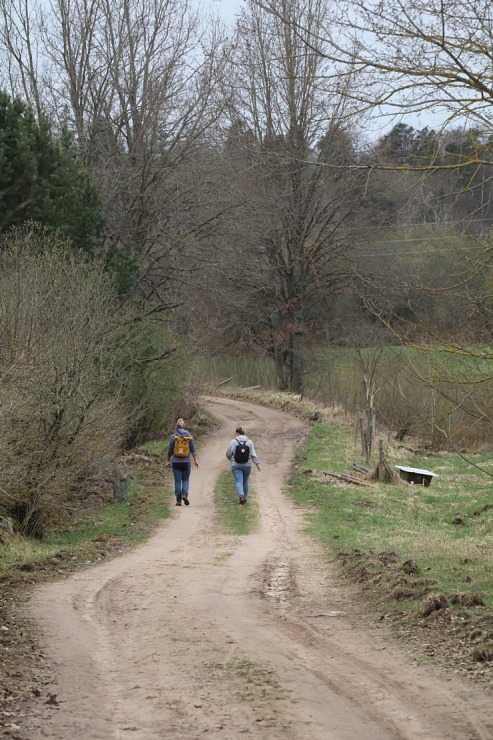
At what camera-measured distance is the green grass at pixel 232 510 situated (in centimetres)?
1847

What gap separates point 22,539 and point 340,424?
21187 mm

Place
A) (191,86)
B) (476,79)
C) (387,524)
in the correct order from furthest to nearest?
1. (191,86)
2. (387,524)
3. (476,79)

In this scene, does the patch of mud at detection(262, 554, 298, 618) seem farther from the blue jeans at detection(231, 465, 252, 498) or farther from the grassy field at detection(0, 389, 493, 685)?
the blue jeans at detection(231, 465, 252, 498)

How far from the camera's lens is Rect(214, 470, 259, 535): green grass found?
1847 centimetres

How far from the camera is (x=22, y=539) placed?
17.2 metres

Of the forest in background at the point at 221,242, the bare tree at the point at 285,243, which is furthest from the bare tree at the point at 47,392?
the bare tree at the point at 285,243

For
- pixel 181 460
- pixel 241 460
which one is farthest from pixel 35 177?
pixel 241 460

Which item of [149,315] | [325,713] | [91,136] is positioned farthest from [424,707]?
[91,136]

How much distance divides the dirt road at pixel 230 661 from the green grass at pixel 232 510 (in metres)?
3.47

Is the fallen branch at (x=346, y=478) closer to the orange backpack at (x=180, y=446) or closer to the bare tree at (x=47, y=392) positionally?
the orange backpack at (x=180, y=446)

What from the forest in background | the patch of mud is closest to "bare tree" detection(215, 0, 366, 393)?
the forest in background

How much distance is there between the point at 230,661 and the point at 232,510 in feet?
40.9

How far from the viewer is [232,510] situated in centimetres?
2081

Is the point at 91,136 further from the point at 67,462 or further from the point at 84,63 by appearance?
the point at 67,462
